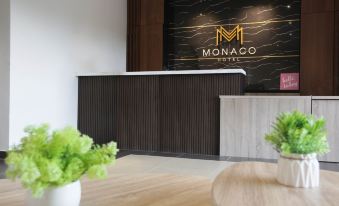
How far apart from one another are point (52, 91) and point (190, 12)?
3.97 metres

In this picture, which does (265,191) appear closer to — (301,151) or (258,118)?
(301,151)

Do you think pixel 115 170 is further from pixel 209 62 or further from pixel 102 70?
pixel 209 62

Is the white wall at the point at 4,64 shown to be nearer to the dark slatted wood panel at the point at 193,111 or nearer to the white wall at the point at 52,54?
the white wall at the point at 52,54

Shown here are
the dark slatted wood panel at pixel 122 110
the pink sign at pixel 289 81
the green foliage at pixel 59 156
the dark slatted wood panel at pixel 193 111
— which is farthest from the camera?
the pink sign at pixel 289 81

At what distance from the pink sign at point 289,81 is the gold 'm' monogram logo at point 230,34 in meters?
1.22

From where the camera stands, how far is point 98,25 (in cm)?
669

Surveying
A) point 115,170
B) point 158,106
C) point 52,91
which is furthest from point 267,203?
point 52,91

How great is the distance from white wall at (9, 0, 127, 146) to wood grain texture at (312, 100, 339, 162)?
13.6 ft

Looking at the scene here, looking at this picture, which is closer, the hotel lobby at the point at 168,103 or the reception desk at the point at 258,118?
the hotel lobby at the point at 168,103

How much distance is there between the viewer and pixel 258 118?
15.0ft

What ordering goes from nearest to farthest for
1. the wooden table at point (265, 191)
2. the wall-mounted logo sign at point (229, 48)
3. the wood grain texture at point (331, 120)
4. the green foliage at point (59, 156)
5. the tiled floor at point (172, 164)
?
the green foliage at point (59, 156) < the wooden table at point (265, 191) < the tiled floor at point (172, 164) < the wood grain texture at point (331, 120) < the wall-mounted logo sign at point (229, 48)

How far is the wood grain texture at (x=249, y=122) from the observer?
4508 mm

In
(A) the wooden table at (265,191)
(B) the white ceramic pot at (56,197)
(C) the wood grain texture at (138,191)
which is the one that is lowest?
(C) the wood grain texture at (138,191)

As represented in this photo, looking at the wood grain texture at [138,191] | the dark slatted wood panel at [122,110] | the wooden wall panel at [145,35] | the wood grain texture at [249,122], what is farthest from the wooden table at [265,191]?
the wooden wall panel at [145,35]
